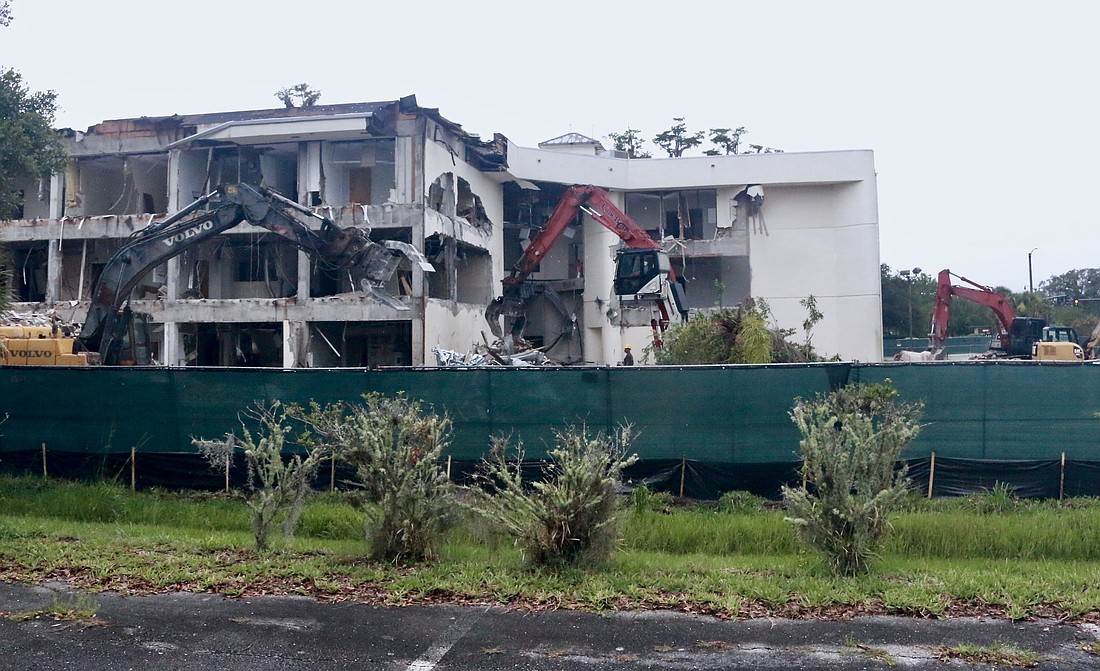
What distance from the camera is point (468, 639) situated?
599 centimetres

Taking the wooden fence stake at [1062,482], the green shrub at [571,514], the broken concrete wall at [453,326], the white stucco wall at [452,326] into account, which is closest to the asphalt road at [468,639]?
the green shrub at [571,514]

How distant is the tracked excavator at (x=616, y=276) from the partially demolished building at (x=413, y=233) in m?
0.94

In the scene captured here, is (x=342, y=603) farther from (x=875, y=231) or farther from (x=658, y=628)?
(x=875, y=231)

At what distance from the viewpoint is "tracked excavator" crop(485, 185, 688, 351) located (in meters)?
21.7

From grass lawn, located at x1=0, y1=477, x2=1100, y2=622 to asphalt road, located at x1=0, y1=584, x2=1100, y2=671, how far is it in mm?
327

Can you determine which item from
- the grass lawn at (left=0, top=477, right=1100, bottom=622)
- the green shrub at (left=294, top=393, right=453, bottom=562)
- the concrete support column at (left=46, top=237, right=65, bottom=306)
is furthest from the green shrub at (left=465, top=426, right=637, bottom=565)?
the concrete support column at (left=46, top=237, right=65, bottom=306)

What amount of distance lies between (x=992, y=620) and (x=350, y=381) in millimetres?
9154

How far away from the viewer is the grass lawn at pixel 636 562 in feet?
22.2

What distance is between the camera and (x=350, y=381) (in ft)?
43.1

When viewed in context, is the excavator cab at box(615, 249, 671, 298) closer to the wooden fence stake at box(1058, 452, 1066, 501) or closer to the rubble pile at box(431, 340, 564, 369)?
the rubble pile at box(431, 340, 564, 369)

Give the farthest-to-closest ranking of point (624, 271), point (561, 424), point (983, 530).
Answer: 1. point (624, 271)
2. point (561, 424)
3. point (983, 530)

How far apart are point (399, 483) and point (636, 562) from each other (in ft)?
7.39

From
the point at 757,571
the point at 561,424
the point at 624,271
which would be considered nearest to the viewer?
the point at 757,571

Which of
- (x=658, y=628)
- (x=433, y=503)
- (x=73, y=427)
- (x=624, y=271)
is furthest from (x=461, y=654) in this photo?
(x=624, y=271)
